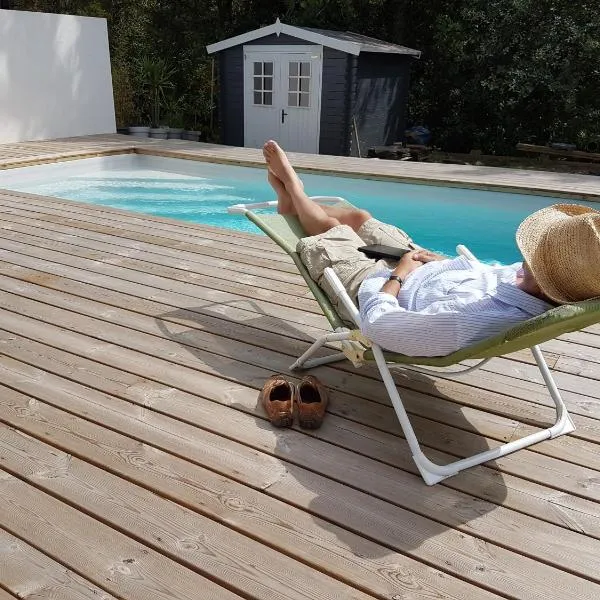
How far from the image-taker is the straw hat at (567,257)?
1763mm

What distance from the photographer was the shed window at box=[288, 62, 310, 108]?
428 inches

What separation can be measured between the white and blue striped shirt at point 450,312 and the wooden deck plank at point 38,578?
41.5 inches

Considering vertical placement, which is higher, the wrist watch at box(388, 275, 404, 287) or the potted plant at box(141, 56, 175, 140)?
the wrist watch at box(388, 275, 404, 287)

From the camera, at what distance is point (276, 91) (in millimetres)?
11203

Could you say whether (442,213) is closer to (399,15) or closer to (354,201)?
(354,201)

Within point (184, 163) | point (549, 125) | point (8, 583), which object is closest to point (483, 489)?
point (8, 583)

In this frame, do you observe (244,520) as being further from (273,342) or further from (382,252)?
(382,252)

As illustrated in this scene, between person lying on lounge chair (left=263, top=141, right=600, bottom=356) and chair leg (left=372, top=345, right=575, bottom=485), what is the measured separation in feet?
0.35

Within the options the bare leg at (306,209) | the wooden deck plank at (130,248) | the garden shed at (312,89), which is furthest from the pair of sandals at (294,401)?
the garden shed at (312,89)

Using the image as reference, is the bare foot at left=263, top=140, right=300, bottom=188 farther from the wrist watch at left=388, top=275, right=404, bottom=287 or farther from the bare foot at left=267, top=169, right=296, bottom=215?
the wrist watch at left=388, top=275, right=404, bottom=287

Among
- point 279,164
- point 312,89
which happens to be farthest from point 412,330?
point 312,89

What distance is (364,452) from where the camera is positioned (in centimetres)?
213

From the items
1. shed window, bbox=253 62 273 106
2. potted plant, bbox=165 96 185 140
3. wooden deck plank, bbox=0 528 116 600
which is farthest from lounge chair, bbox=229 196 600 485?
potted plant, bbox=165 96 185 140

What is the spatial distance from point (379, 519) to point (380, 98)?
413 inches
